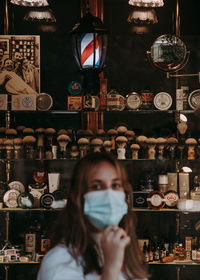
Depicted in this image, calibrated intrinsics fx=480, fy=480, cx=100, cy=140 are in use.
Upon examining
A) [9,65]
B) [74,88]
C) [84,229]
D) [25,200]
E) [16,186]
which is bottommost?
[25,200]

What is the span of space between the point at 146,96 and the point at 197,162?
2.81 feet

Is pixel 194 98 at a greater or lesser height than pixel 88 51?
lesser

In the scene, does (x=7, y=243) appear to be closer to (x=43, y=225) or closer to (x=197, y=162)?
(x=43, y=225)

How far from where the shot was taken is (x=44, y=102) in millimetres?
4848

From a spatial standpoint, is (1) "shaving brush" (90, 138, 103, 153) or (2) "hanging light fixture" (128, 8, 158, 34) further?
(2) "hanging light fixture" (128, 8, 158, 34)

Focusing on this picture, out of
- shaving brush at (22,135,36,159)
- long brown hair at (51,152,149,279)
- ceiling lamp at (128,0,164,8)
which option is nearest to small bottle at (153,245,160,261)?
shaving brush at (22,135,36,159)

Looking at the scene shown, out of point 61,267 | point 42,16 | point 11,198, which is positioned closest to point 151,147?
point 11,198

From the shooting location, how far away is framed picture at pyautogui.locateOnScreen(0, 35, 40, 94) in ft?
16.1

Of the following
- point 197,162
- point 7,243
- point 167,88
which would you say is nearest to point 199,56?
point 167,88

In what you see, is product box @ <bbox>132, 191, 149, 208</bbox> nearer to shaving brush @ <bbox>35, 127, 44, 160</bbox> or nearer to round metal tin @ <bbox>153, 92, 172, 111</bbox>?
round metal tin @ <bbox>153, 92, 172, 111</bbox>

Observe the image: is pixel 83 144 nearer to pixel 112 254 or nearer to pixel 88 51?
pixel 88 51

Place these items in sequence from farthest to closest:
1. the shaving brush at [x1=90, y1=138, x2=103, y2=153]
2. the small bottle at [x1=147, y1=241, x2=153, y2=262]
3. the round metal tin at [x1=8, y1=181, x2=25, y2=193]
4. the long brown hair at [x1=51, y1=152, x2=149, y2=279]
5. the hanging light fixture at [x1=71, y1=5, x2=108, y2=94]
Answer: the round metal tin at [x1=8, y1=181, x2=25, y2=193] → the shaving brush at [x1=90, y1=138, x2=103, y2=153] → the small bottle at [x1=147, y1=241, x2=153, y2=262] → the hanging light fixture at [x1=71, y1=5, x2=108, y2=94] → the long brown hair at [x1=51, y1=152, x2=149, y2=279]

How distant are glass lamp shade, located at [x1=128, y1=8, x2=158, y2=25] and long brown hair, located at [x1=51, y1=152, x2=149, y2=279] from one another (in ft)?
11.1

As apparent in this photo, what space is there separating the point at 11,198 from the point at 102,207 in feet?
10.2
